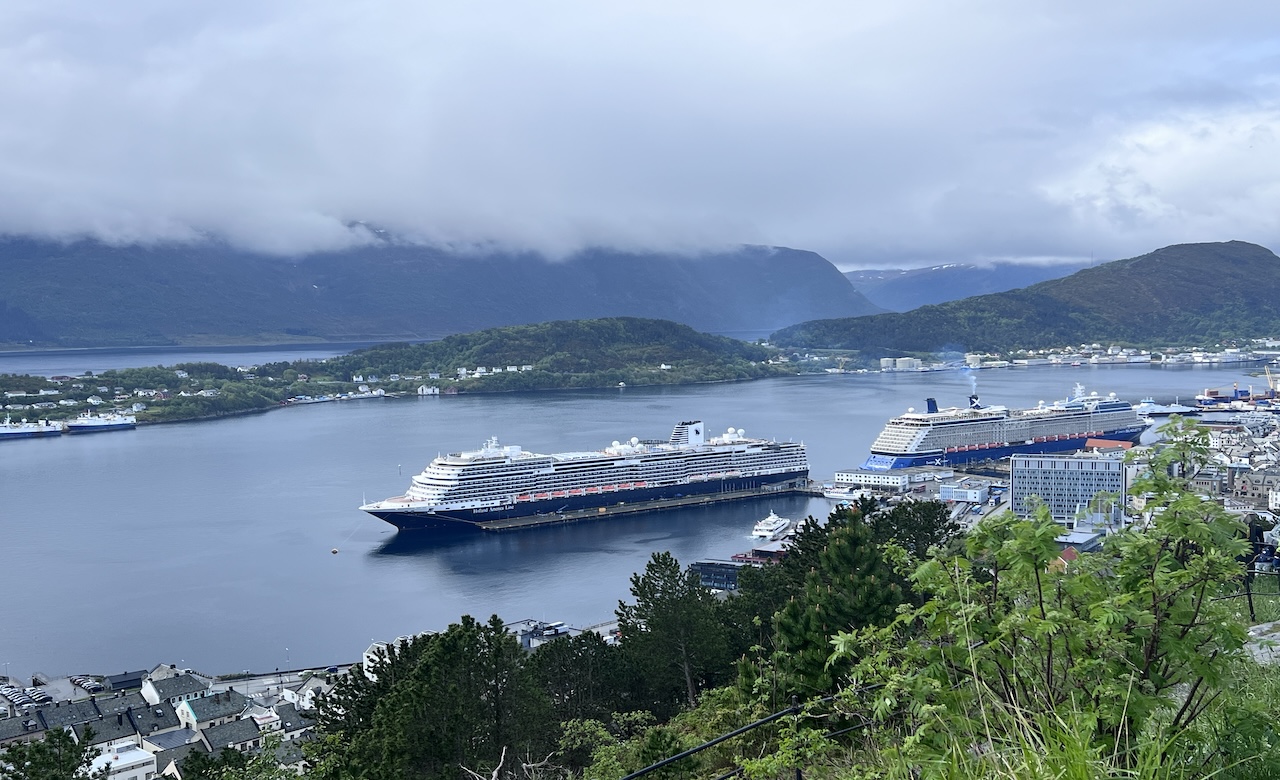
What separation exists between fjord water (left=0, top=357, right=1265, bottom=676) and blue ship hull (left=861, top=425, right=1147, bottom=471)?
799 mm

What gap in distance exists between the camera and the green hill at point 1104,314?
4869 cm

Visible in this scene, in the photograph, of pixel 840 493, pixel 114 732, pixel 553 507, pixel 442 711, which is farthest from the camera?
pixel 840 493

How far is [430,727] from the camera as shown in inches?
144

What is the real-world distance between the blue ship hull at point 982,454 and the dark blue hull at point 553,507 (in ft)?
10.4

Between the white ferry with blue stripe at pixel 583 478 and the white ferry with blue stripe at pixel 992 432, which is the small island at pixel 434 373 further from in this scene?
the white ferry with blue stripe at pixel 992 432

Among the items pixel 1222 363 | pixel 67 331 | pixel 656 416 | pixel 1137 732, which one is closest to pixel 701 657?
pixel 1137 732

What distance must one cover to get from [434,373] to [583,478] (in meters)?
24.2

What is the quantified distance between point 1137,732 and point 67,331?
231ft

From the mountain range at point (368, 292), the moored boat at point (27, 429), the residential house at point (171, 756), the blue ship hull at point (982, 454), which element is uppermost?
the mountain range at point (368, 292)

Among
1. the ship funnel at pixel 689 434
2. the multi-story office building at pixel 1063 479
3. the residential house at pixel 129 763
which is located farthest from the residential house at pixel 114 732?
the ship funnel at pixel 689 434

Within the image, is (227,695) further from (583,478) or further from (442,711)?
(583,478)

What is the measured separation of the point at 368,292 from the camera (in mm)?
77812

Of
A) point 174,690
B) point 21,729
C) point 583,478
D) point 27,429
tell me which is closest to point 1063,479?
point 583,478

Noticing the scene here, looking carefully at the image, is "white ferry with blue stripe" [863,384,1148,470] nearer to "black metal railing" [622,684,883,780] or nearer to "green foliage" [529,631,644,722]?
"green foliage" [529,631,644,722]
